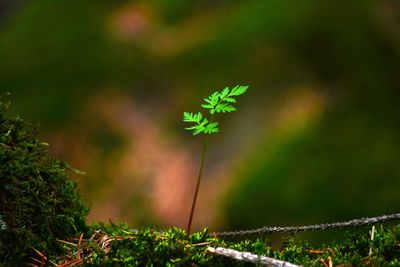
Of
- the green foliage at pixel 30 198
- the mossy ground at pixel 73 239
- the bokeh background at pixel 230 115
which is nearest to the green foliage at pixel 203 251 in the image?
the mossy ground at pixel 73 239

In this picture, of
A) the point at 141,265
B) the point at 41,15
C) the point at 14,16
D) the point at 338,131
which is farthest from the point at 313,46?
the point at 141,265

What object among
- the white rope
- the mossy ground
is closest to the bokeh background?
the mossy ground

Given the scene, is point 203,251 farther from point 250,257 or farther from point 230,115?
point 230,115

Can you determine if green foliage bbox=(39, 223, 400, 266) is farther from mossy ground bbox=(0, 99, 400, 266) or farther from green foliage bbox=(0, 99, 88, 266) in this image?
green foliage bbox=(0, 99, 88, 266)

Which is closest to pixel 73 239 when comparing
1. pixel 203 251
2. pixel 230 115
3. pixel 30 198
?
pixel 30 198

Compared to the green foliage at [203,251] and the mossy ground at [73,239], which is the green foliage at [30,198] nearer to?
the mossy ground at [73,239]

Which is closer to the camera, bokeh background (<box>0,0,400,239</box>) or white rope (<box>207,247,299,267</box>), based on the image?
white rope (<box>207,247,299,267</box>)
